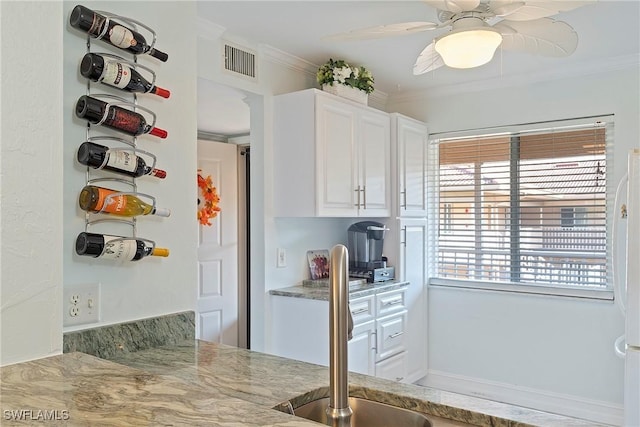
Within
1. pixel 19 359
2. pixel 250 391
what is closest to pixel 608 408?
pixel 250 391

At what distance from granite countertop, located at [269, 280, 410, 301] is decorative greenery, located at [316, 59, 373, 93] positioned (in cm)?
130

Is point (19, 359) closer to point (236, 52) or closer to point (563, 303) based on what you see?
point (236, 52)

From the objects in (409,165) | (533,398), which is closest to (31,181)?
(409,165)

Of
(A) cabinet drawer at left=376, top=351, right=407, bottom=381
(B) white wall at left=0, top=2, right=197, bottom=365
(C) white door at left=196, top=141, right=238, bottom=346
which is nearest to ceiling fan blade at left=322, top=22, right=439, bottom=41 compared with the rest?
(B) white wall at left=0, top=2, right=197, bottom=365

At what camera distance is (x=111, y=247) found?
1.57 m

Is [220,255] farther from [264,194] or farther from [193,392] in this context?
[193,392]

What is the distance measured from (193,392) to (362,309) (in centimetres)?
242

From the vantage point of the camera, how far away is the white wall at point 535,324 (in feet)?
11.3

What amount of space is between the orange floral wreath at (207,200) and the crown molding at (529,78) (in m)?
Answer: 1.76

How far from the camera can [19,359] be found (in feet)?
3.70

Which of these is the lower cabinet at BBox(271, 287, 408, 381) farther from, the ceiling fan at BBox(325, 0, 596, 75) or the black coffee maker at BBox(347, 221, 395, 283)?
the ceiling fan at BBox(325, 0, 596, 75)

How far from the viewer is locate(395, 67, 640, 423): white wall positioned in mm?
3441

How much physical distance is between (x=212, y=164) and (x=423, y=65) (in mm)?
2732

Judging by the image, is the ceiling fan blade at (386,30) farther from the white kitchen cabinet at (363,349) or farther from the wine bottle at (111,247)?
the white kitchen cabinet at (363,349)
